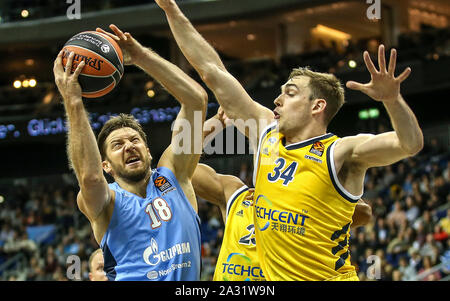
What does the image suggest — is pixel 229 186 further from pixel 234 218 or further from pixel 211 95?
pixel 211 95

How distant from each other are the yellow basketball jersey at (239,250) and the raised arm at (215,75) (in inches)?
35.0

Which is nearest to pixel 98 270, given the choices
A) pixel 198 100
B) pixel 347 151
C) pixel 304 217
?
pixel 198 100

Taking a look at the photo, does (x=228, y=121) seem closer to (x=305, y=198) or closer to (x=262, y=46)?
(x=305, y=198)

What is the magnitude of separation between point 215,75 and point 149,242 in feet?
3.93

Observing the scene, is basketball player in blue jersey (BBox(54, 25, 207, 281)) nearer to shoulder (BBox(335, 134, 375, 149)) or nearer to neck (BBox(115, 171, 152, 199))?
neck (BBox(115, 171, 152, 199))

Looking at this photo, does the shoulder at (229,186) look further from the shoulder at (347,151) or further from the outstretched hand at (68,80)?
the outstretched hand at (68,80)

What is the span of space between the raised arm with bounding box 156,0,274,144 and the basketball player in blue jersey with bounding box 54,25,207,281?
0.15 m

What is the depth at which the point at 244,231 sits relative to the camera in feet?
Result: 17.5

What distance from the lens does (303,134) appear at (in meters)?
4.61

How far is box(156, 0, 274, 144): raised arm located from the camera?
468cm
